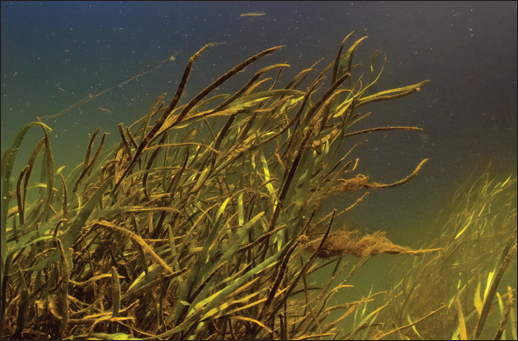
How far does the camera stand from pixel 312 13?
1.14m

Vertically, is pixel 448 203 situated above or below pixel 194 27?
below

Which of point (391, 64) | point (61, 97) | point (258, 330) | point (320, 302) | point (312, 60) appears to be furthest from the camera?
point (391, 64)

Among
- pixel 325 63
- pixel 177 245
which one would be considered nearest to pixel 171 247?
pixel 177 245

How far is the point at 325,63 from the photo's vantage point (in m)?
1.22

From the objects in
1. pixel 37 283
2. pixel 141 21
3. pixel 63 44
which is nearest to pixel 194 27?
pixel 141 21

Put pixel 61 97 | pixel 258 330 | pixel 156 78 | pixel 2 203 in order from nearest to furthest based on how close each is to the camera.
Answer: pixel 2 203, pixel 258 330, pixel 61 97, pixel 156 78

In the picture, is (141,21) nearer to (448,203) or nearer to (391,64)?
(391,64)

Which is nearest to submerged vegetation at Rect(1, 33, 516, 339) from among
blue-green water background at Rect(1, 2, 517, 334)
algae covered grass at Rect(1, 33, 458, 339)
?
algae covered grass at Rect(1, 33, 458, 339)

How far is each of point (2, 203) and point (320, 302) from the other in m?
0.60

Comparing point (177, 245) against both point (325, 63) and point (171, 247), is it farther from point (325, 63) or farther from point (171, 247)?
point (325, 63)

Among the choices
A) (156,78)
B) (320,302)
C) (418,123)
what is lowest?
(320,302)

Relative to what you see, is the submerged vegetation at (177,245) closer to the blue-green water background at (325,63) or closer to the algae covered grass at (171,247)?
the algae covered grass at (171,247)

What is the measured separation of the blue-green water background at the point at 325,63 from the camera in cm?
93

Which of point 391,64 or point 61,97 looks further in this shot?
point 391,64
